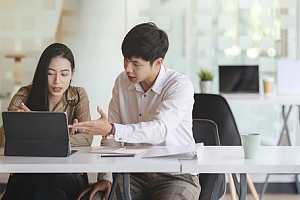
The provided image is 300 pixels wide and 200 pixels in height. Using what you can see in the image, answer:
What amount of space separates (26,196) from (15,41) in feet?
8.95

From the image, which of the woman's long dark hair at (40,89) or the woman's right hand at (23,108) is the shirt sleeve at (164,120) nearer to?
the woman's right hand at (23,108)

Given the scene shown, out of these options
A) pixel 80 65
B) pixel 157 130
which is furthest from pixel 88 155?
pixel 80 65

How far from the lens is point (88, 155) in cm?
271

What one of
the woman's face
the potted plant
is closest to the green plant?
the potted plant

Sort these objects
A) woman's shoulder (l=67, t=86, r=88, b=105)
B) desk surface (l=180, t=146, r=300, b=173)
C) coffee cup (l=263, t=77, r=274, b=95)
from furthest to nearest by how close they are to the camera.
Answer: coffee cup (l=263, t=77, r=274, b=95), woman's shoulder (l=67, t=86, r=88, b=105), desk surface (l=180, t=146, r=300, b=173)

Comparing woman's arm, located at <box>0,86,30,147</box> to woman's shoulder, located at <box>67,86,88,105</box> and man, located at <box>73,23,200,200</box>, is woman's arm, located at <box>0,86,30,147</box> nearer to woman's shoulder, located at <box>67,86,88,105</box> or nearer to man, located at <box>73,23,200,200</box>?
woman's shoulder, located at <box>67,86,88,105</box>

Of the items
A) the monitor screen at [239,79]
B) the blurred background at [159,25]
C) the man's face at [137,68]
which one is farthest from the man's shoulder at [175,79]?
the blurred background at [159,25]

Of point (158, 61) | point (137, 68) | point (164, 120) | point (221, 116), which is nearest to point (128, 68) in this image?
point (137, 68)

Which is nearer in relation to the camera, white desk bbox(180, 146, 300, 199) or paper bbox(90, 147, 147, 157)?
white desk bbox(180, 146, 300, 199)

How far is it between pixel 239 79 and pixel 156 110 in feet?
7.72

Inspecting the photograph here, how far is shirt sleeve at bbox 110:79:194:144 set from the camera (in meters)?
2.75

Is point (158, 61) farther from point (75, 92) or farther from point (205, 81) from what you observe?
point (205, 81)

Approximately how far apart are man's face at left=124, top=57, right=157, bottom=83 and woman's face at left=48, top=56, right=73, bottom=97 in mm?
452

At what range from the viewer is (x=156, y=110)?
2.96 m
